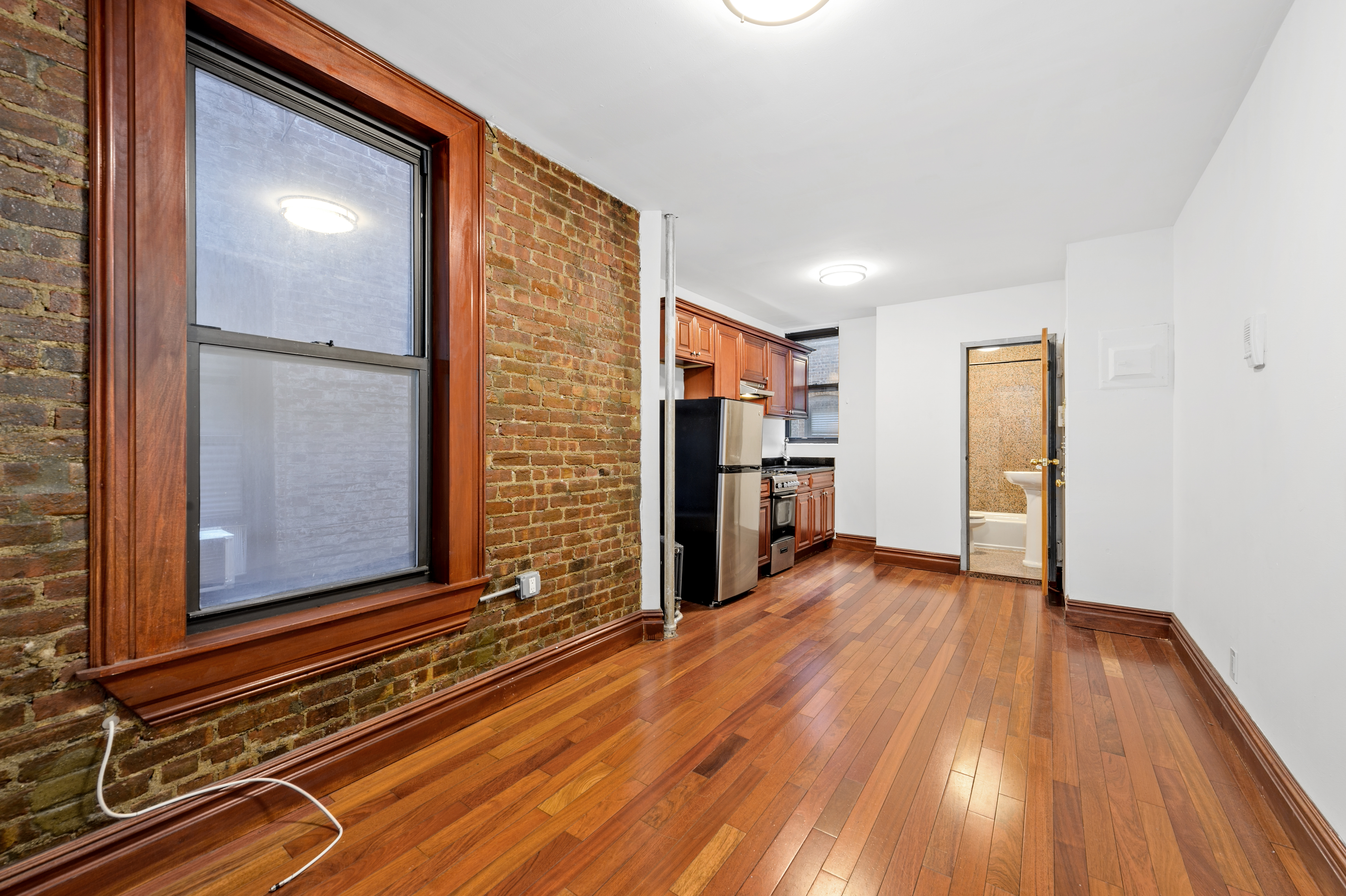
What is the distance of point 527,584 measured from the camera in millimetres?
2479

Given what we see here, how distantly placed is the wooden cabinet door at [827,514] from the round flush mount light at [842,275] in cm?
216

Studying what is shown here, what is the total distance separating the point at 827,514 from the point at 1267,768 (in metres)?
4.14

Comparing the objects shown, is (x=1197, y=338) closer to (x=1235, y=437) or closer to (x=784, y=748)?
(x=1235, y=437)

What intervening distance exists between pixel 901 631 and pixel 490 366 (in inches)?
113

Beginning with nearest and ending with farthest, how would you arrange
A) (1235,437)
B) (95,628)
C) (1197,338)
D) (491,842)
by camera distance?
(95,628), (491,842), (1235,437), (1197,338)

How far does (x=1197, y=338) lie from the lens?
2.81 metres

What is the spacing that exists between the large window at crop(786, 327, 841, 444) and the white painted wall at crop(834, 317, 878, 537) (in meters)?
0.17

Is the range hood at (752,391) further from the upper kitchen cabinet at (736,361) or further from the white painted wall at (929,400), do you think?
the white painted wall at (929,400)

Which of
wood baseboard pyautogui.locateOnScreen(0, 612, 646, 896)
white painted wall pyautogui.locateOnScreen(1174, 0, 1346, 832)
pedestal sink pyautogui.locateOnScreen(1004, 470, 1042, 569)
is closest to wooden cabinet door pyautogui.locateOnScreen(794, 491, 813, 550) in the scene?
pedestal sink pyautogui.locateOnScreen(1004, 470, 1042, 569)

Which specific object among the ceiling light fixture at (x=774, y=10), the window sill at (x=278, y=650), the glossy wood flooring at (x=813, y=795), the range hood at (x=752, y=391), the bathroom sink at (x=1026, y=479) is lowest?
the glossy wood flooring at (x=813, y=795)

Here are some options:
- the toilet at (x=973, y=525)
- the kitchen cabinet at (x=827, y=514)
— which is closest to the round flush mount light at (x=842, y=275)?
the kitchen cabinet at (x=827, y=514)

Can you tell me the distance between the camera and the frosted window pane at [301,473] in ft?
5.54

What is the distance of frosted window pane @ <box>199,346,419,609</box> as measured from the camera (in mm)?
1689

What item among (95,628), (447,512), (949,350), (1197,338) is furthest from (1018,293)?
(95,628)
